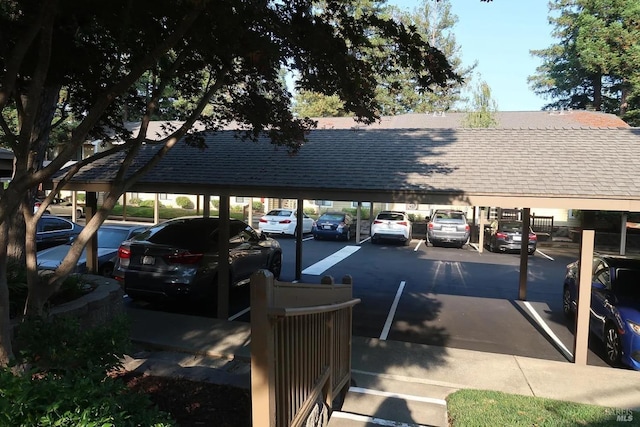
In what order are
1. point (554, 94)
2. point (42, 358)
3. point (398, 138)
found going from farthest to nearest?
1. point (554, 94)
2. point (398, 138)
3. point (42, 358)

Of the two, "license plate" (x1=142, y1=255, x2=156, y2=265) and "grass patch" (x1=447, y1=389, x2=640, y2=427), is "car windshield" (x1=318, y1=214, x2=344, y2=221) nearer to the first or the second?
"license plate" (x1=142, y1=255, x2=156, y2=265)

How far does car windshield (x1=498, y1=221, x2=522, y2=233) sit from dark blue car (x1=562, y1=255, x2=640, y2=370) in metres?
11.4

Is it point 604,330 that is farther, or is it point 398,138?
point 398,138

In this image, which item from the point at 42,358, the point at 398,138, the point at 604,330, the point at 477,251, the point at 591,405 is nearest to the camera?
the point at 42,358

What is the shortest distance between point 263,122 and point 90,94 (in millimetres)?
2354

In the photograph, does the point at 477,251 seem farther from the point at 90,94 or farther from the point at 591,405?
the point at 90,94

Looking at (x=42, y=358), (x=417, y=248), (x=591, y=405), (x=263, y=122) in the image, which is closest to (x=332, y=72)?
(x=263, y=122)

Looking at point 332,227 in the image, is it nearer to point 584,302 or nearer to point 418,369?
point 584,302

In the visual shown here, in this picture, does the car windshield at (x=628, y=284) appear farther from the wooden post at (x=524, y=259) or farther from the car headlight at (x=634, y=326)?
the wooden post at (x=524, y=259)

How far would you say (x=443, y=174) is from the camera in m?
7.31

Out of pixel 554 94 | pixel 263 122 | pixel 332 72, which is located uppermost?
pixel 554 94

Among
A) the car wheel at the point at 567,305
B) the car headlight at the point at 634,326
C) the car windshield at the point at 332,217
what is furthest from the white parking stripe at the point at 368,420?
the car windshield at the point at 332,217

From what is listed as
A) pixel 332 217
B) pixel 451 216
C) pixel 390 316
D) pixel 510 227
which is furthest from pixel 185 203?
pixel 390 316

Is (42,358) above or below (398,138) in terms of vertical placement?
below
